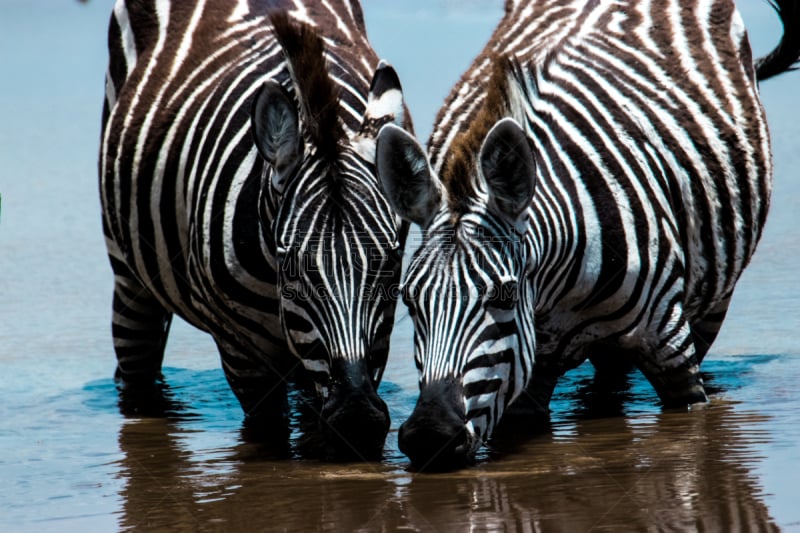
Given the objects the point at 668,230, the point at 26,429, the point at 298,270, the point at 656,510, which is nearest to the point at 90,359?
the point at 26,429

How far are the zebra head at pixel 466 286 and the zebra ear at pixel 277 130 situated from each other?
617mm

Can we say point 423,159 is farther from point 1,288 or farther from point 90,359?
point 1,288

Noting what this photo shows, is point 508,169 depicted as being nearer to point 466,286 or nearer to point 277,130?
point 466,286

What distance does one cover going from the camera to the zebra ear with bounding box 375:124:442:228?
6.03m

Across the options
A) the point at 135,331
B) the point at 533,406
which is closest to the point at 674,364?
the point at 533,406

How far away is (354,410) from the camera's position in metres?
5.93

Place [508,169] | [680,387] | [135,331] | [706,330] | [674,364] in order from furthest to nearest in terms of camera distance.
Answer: [135,331], [706,330], [680,387], [674,364], [508,169]

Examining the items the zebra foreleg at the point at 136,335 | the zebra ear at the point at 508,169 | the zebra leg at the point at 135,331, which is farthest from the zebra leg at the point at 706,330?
the zebra leg at the point at 135,331

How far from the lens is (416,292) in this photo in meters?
5.91

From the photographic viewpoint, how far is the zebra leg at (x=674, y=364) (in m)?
7.01

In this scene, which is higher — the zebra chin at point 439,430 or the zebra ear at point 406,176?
the zebra ear at point 406,176

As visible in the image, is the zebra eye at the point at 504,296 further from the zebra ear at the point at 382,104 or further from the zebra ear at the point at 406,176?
the zebra ear at the point at 382,104

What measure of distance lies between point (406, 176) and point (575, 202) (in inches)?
41.4

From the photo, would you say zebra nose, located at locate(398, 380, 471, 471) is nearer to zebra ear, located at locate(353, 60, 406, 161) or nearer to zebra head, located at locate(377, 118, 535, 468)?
zebra head, located at locate(377, 118, 535, 468)
